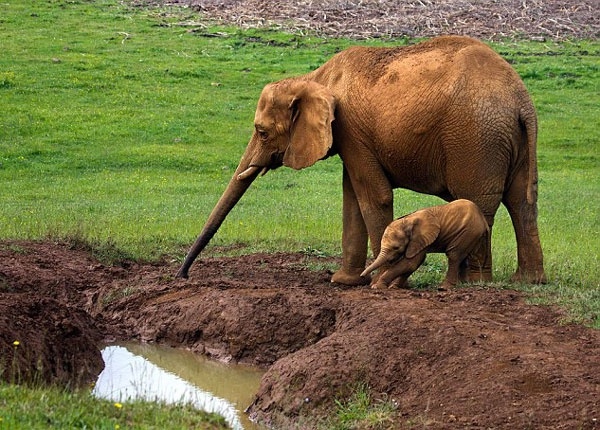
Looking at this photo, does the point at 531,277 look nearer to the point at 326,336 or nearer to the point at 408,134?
the point at 408,134

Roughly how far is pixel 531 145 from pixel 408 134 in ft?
4.15

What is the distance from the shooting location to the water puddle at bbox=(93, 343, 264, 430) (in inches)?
414

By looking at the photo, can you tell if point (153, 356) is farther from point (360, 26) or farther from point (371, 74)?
point (360, 26)

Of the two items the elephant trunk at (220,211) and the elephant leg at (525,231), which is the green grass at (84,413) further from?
the elephant leg at (525,231)

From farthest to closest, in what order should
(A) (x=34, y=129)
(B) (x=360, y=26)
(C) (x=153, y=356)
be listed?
(B) (x=360, y=26) → (A) (x=34, y=129) → (C) (x=153, y=356)

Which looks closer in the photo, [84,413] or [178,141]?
[84,413]

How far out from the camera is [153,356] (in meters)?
12.0

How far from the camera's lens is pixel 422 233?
40.4 ft

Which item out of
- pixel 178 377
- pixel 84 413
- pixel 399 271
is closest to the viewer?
pixel 84 413

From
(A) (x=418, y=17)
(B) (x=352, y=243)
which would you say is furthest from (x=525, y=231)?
(A) (x=418, y=17)

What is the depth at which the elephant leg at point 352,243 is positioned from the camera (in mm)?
13570

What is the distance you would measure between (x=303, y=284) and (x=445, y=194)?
186 cm

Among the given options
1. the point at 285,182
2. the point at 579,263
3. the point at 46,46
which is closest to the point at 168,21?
the point at 46,46

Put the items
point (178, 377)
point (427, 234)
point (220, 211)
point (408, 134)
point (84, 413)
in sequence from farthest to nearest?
point (220, 211)
point (408, 134)
point (427, 234)
point (178, 377)
point (84, 413)
